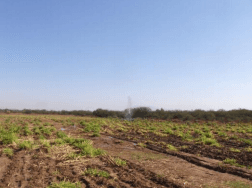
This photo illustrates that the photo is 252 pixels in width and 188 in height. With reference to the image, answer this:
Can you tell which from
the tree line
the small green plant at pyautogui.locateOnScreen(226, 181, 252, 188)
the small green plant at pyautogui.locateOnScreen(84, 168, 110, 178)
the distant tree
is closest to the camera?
the small green plant at pyautogui.locateOnScreen(226, 181, 252, 188)

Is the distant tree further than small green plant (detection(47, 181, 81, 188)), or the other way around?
the distant tree

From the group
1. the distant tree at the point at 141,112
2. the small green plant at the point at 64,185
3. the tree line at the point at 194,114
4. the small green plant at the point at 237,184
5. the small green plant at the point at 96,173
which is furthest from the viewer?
the distant tree at the point at 141,112

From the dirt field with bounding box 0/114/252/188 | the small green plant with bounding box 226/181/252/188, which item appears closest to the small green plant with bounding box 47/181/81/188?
the dirt field with bounding box 0/114/252/188

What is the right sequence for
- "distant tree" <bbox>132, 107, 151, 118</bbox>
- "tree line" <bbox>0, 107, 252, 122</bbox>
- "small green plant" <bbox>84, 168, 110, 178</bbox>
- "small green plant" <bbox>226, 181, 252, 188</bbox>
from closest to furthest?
"small green plant" <bbox>226, 181, 252, 188</bbox> < "small green plant" <bbox>84, 168, 110, 178</bbox> < "tree line" <bbox>0, 107, 252, 122</bbox> < "distant tree" <bbox>132, 107, 151, 118</bbox>

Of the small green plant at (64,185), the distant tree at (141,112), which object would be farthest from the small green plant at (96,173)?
the distant tree at (141,112)

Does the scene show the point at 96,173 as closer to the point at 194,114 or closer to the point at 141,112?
the point at 194,114

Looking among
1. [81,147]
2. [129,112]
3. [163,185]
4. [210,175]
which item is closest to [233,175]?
[210,175]

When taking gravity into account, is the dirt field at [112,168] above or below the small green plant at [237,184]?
above

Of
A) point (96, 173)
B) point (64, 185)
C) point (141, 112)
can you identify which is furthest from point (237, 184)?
point (141, 112)

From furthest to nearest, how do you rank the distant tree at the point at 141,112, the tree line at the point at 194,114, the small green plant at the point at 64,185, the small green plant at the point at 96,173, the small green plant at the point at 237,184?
the distant tree at the point at 141,112
the tree line at the point at 194,114
the small green plant at the point at 96,173
the small green plant at the point at 237,184
the small green plant at the point at 64,185

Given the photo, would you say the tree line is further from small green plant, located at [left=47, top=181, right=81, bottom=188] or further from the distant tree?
small green plant, located at [left=47, top=181, right=81, bottom=188]

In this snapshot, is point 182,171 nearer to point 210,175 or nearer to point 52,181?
point 210,175

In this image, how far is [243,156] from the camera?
684 cm

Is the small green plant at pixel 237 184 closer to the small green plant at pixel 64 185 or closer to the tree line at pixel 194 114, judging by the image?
the small green plant at pixel 64 185
